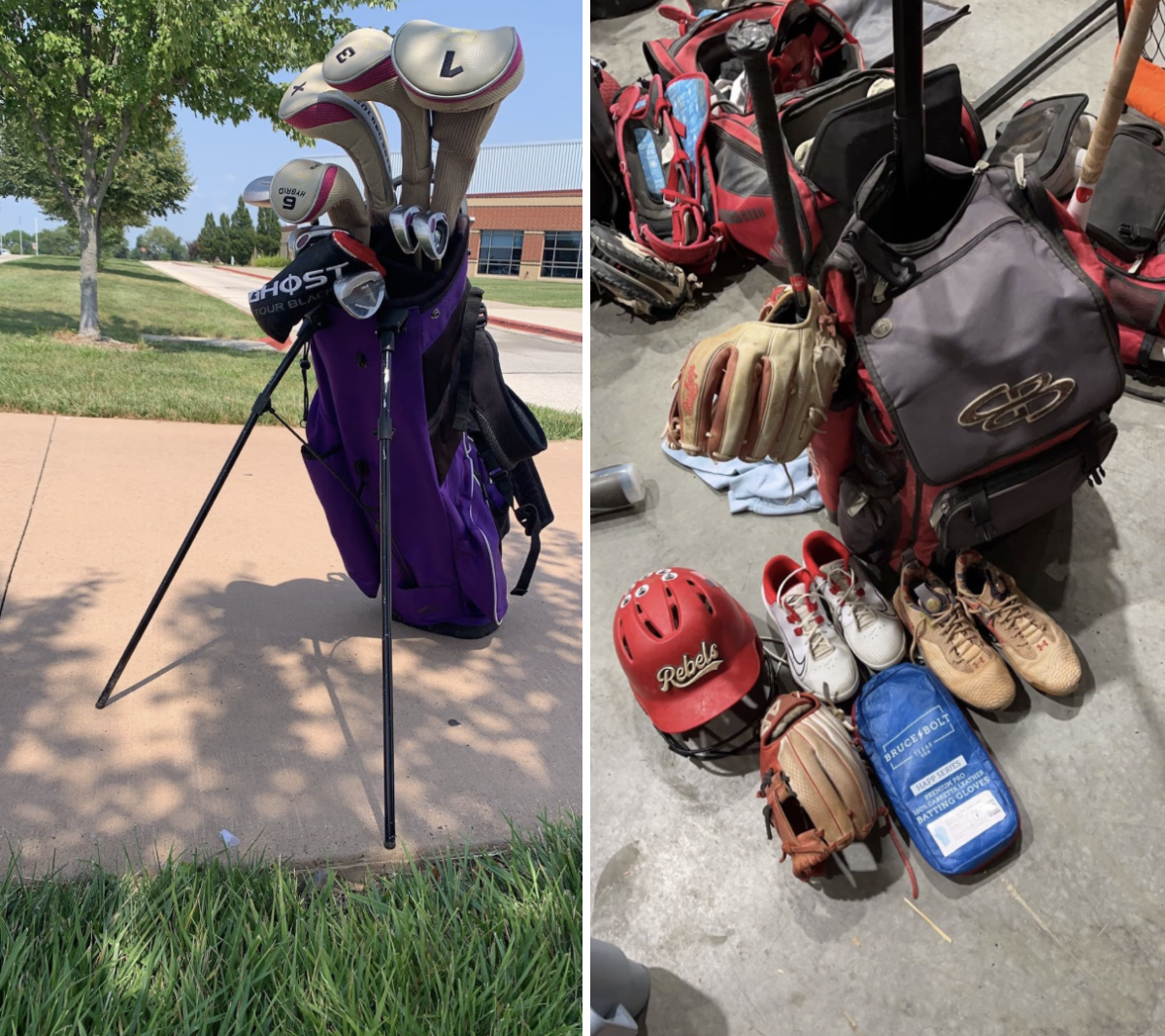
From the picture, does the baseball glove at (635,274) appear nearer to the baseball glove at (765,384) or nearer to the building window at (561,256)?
the baseball glove at (765,384)

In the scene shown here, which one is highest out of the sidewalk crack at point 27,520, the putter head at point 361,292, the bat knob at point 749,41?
the bat knob at point 749,41

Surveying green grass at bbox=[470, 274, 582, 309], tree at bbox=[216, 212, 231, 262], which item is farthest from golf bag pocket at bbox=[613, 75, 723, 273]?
tree at bbox=[216, 212, 231, 262]

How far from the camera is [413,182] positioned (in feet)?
7.13

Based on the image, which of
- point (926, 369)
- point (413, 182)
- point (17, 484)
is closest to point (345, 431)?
point (413, 182)

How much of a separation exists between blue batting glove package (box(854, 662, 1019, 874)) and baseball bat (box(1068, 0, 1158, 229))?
111 centimetres

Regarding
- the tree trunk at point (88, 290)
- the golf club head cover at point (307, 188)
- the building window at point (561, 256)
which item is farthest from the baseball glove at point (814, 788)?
the building window at point (561, 256)

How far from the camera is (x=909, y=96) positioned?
5.65 feet

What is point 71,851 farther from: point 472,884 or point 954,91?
point 954,91

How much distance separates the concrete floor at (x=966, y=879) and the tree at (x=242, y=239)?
3950 cm

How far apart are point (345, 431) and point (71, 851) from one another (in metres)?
1.16

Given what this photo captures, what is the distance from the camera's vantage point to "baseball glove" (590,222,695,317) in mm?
3527

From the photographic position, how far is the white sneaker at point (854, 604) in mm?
2371

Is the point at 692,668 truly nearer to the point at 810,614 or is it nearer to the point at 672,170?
the point at 810,614

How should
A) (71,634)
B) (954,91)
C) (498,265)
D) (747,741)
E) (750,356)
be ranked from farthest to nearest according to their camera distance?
(498,265) < (954,91) < (71,634) < (747,741) < (750,356)
